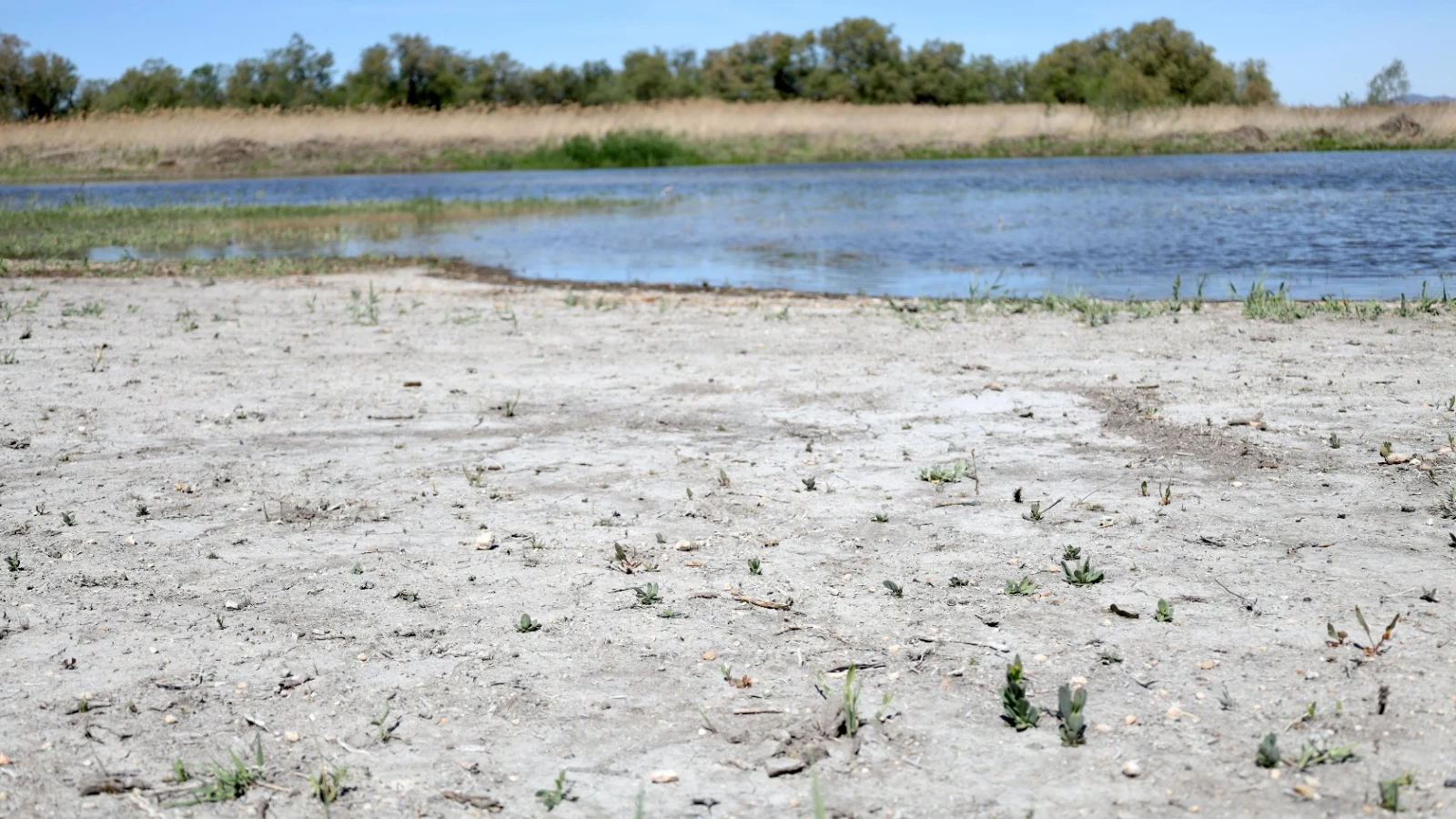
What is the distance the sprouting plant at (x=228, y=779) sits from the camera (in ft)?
9.92

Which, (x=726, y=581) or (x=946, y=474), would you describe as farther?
(x=946, y=474)

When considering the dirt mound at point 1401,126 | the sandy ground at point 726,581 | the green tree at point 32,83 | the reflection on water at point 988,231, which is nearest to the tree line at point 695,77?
the green tree at point 32,83

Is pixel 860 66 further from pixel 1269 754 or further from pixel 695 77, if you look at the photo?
pixel 1269 754

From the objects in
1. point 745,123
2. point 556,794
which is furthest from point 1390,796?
point 745,123

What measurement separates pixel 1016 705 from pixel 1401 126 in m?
46.8

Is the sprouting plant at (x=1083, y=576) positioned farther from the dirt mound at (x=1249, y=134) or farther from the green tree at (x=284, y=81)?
the green tree at (x=284, y=81)

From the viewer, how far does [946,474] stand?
537 cm

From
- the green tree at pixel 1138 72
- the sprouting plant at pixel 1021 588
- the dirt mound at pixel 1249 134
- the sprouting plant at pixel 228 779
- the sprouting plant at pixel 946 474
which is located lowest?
the sprouting plant at pixel 228 779

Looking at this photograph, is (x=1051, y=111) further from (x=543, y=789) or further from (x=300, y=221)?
(x=543, y=789)

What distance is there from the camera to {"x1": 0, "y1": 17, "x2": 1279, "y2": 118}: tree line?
6831 cm

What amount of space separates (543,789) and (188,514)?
9.37 ft

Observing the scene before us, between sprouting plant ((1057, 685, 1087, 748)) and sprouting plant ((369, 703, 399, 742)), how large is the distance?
1783mm

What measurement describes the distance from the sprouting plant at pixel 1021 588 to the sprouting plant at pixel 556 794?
1.74 meters

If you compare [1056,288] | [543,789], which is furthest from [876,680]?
[1056,288]
